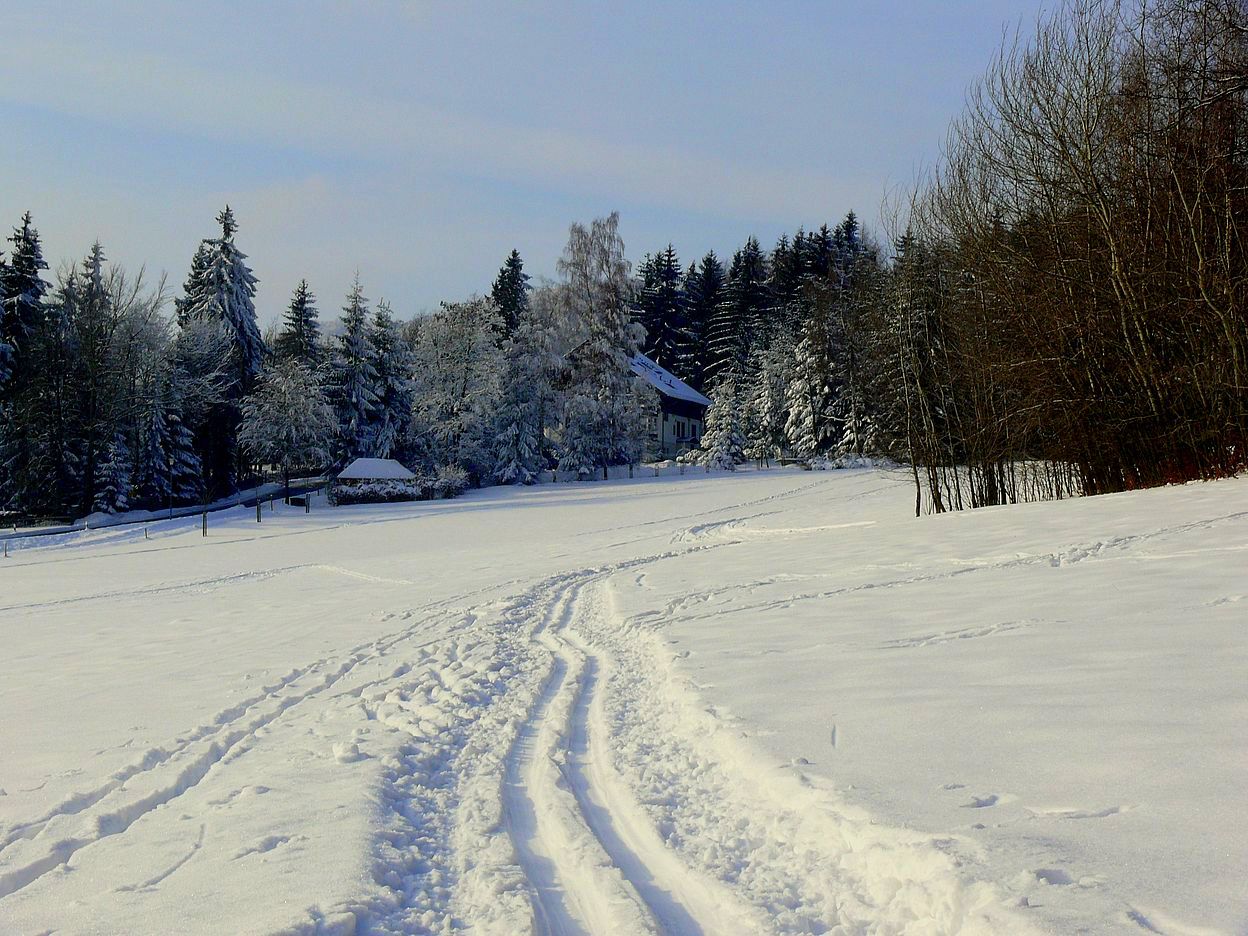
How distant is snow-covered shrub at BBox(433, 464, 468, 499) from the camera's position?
4512 centimetres

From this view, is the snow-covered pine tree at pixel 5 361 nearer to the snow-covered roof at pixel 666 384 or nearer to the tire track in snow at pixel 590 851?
the snow-covered roof at pixel 666 384

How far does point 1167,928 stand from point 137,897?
403cm

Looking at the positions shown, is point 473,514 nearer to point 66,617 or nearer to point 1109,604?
point 66,617

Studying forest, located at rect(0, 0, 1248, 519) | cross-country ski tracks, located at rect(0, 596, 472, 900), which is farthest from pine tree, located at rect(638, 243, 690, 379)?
cross-country ski tracks, located at rect(0, 596, 472, 900)

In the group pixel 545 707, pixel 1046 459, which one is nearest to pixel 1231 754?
pixel 545 707

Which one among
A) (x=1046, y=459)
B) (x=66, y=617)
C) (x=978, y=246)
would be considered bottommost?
(x=66, y=617)

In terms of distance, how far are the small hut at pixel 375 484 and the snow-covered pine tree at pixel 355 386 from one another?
18.8ft

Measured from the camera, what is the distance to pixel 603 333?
48844 millimetres

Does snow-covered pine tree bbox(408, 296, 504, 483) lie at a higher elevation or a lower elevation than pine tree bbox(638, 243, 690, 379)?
lower

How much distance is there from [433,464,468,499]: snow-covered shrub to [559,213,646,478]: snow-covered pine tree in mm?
7277

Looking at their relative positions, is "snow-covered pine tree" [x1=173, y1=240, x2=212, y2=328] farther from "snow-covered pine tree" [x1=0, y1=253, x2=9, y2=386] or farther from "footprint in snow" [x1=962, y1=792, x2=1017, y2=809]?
"footprint in snow" [x1=962, y1=792, x2=1017, y2=809]

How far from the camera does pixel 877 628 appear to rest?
856 cm

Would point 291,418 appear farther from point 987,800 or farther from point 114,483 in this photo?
point 987,800

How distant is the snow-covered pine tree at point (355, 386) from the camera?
5222 cm
